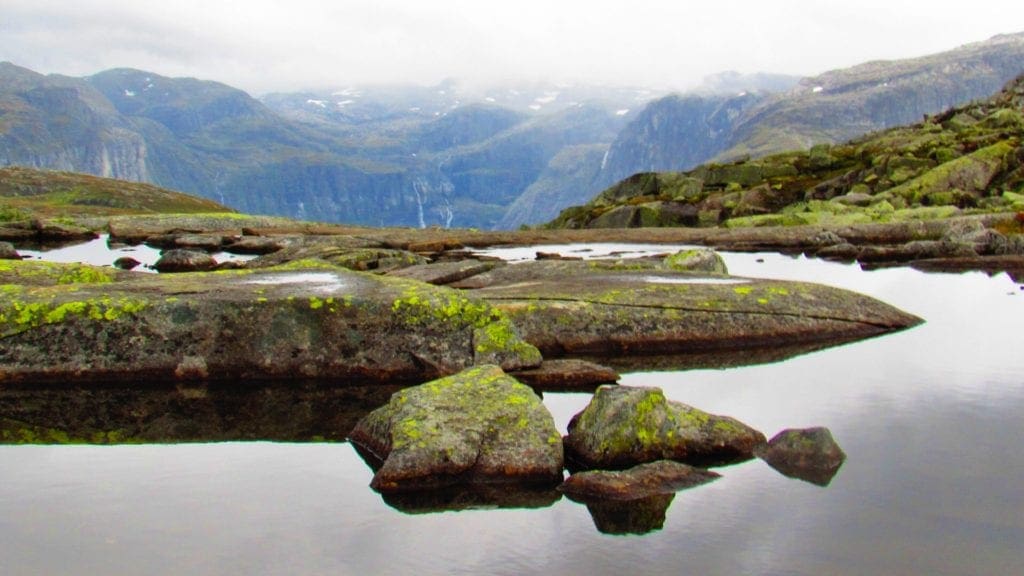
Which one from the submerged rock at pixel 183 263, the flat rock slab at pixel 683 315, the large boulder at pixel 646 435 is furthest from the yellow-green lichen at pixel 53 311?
the submerged rock at pixel 183 263

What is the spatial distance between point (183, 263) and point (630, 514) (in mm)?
38356

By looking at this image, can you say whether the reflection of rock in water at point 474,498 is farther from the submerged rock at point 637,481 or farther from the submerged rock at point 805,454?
the submerged rock at point 805,454

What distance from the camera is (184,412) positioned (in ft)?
54.4

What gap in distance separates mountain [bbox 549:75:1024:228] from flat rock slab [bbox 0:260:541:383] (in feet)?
198

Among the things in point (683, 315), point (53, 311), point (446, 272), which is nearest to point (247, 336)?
point (53, 311)

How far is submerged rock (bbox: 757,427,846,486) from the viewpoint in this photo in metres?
12.7

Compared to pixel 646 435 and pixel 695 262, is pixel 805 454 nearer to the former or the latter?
pixel 646 435

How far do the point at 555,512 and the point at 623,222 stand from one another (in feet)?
288

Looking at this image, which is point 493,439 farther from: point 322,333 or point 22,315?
point 22,315

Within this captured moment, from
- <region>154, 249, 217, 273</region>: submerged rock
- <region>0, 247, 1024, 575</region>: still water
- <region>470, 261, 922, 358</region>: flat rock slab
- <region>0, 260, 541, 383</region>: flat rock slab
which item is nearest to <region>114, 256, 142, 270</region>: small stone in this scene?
<region>154, 249, 217, 273</region>: submerged rock

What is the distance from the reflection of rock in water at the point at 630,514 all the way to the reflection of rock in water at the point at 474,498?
775 mm

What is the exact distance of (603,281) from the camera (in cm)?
2794

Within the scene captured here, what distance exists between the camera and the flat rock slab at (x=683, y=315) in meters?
23.6

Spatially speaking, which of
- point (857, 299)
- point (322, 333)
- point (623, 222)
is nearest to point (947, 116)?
point (623, 222)
